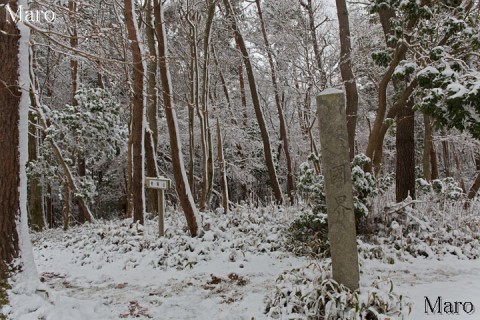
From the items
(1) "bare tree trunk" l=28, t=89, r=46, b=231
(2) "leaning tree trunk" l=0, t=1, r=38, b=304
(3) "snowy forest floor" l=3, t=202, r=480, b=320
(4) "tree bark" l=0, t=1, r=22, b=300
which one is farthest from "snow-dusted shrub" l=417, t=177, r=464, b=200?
(1) "bare tree trunk" l=28, t=89, r=46, b=231

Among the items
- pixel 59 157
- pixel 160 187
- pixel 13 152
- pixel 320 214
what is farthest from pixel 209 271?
pixel 59 157

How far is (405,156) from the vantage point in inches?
306

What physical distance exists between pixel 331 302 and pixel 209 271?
99.4 inches

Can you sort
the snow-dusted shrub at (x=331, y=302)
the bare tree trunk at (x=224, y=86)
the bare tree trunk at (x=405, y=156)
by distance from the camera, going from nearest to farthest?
the snow-dusted shrub at (x=331, y=302) < the bare tree trunk at (x=405, y=156) < the bare tree trunk at (x=224, y=86)

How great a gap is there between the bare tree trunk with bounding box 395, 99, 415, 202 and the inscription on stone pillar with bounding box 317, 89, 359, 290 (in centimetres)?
494

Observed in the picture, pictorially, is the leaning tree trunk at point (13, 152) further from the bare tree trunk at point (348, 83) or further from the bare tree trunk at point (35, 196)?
the bare tree trunk at point (35, 196)

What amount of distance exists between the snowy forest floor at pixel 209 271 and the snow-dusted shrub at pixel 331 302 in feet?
0.45

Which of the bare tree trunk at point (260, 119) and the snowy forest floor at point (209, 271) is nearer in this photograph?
the snowy forest floor at point (209, 271)

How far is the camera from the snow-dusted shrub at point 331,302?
3.22m

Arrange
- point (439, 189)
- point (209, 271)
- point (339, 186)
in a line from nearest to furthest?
point (339, 186) → point (209, 271) → point (439, 189)

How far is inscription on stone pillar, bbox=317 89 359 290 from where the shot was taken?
11.0 ft

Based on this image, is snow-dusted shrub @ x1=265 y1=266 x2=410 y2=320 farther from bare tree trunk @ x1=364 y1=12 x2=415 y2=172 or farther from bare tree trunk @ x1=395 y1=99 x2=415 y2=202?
bare tree trunk @ x1=395 y1=99 x2=415 y2=202

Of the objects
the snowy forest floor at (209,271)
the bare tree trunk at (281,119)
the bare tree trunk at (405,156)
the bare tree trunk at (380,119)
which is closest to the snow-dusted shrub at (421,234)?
the snowy forest floor at (209,271)

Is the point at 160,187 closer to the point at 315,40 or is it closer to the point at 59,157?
the point at 59,157
